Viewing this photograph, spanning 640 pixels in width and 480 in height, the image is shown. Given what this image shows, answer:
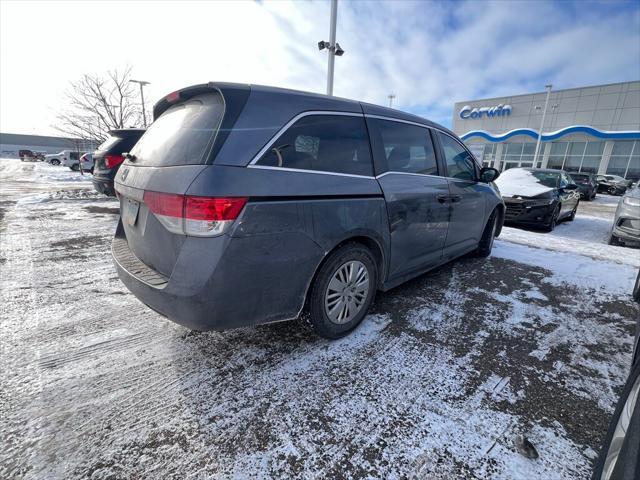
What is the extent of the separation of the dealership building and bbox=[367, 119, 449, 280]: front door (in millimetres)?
28613

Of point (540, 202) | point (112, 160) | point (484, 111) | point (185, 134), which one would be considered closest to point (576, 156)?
point (484, 111)

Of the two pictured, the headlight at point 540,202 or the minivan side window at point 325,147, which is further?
the headlight at point 540,202

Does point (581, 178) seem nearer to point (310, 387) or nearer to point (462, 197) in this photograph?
point (462, 197)

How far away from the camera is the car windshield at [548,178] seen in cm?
821

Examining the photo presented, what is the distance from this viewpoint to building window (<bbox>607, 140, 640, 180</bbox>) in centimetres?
2447

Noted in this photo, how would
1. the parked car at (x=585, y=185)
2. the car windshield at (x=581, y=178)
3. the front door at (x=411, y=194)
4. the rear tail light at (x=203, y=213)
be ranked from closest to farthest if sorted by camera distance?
the rear tail light at (x=203, y=213), the front door at (x=411, y=194), the parked car at (x=585, y=185), the car windshield at (x=581, y=178)

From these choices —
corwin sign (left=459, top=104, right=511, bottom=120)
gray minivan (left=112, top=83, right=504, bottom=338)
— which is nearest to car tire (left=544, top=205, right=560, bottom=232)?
gray minivan (left=112, top=83, right=504, bottom=338)

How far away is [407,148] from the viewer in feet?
9.71

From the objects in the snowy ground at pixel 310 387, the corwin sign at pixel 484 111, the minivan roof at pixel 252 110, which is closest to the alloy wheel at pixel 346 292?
the snowy ground at pixel 310 387

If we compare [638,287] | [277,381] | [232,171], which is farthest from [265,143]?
[638,287]

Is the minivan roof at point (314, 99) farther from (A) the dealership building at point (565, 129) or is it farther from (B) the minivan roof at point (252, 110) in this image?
(A) the dealership building at point (565, 129)

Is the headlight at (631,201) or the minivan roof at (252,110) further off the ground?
the minivan roof at (252,110)

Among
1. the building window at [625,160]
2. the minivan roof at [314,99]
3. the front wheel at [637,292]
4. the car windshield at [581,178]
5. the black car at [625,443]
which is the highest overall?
the building window at [625,160]

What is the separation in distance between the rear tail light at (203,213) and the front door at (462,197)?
263 cm
